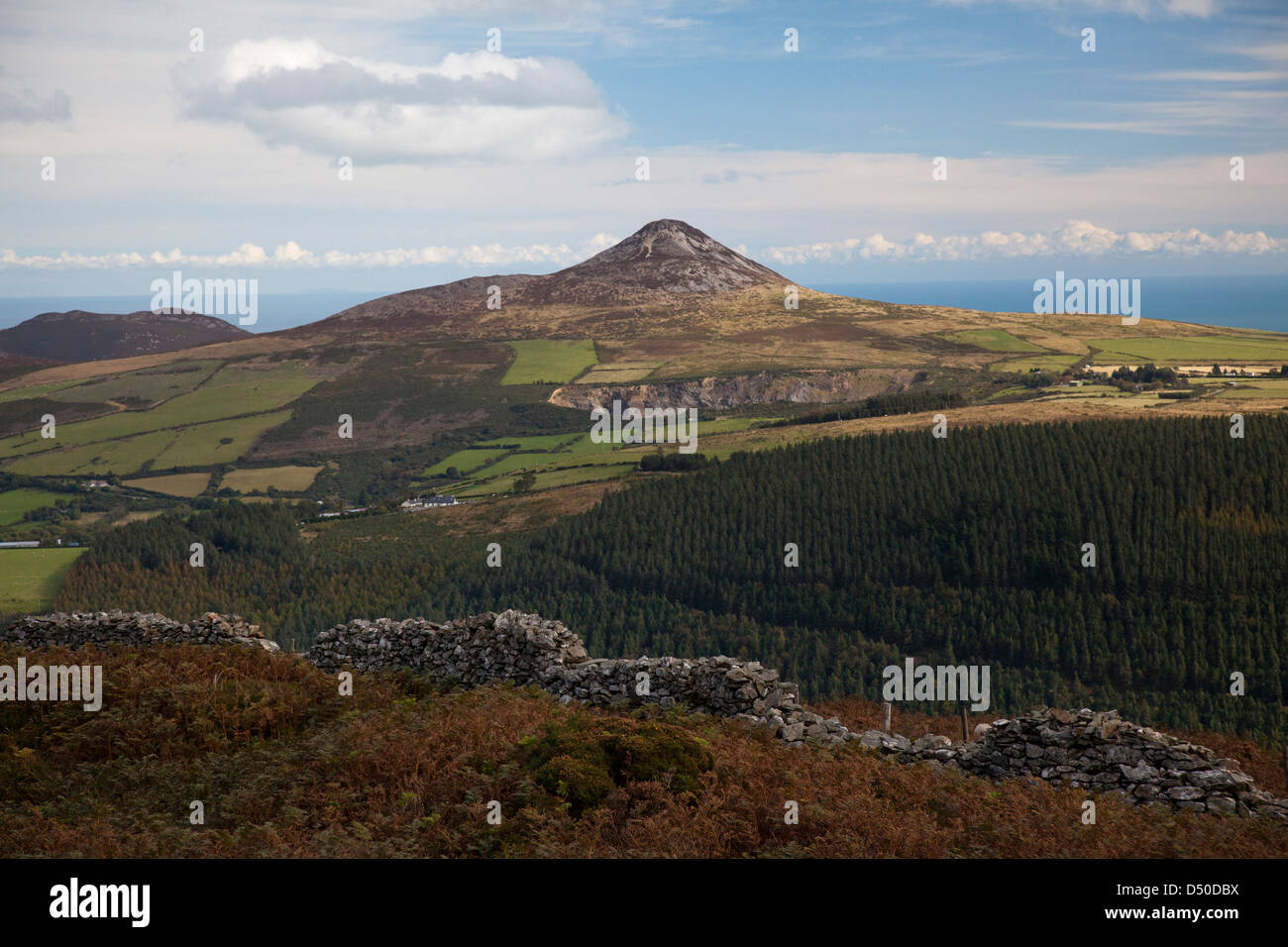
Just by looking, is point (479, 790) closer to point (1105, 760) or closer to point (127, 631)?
point (1105, 760)

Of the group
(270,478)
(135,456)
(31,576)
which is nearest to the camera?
(31,576)

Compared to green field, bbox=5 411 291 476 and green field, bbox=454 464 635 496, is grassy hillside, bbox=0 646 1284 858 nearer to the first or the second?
green field, bbox=454 464 635 496

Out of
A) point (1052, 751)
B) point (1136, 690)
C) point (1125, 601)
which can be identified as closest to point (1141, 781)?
point (1052, 751)

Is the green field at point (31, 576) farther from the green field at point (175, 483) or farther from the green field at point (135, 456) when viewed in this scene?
the green field at point (135, 456)

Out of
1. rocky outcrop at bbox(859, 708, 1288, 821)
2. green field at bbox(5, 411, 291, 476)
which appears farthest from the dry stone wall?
green field at bbox(5, 411, 291, 476)

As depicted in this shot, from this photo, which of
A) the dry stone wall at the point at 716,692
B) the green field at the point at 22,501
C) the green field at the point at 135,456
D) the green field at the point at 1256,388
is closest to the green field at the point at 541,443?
the green field at the point at 135,456

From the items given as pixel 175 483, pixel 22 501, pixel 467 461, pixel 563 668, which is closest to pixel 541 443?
pixel 467 461

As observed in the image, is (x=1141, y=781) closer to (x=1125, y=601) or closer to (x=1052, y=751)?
(x=1052, y=751)
